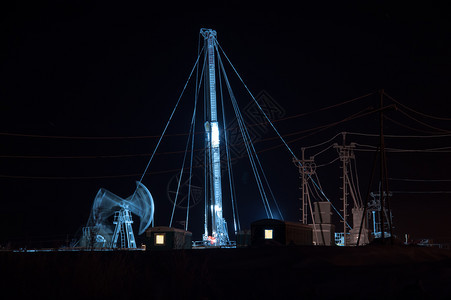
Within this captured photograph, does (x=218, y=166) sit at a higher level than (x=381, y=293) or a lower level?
higher

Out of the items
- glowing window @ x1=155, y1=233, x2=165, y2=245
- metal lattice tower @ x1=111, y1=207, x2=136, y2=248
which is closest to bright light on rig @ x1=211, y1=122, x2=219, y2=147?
metal lattice tower @ x1=111, y1=207, x2=136, y2=248

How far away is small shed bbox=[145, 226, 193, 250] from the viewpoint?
3309 centimetres

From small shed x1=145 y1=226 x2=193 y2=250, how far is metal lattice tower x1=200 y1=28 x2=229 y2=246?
855 cm

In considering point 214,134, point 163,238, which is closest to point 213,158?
point 214,134

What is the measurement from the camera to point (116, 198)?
132ft

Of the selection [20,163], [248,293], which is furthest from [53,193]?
[248,293]

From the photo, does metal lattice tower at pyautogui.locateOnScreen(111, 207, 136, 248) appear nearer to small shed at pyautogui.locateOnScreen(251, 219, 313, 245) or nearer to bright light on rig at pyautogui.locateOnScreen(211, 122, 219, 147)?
bright light on rig at pyautogui.locateOnScreen(211, 122, 219, 147)

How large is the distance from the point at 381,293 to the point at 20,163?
271ft

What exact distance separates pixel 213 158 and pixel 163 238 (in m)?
12.5

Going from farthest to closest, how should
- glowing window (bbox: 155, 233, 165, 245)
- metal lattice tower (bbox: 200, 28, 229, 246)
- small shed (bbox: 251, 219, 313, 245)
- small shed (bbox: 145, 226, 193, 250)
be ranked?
1. metal lattice tower (bbox: 200, 28, 229, 246)
2. glowing window (bbox: 155, 233, 165, 245)
3. small shed (bbox: 145, 226, 193, 250)
4. small shed (bbox: 251, 219, 313, 245)

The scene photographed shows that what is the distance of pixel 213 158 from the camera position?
145ft

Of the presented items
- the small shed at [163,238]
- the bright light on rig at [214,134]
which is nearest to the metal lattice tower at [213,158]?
the bright light on rig at [214,134]

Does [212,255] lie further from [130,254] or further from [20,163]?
[20,163]

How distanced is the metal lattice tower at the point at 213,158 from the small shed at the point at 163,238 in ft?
28.1
